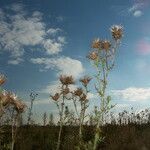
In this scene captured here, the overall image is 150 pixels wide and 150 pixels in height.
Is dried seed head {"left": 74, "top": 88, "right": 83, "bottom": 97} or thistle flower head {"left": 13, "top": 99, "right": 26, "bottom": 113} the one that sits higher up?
dried seed head {"left": 74, "top": 88, "right": 83, "bottom": 97}

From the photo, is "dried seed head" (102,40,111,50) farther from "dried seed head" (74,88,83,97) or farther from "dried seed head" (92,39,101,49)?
"dried seed head" (74,88,83,97)

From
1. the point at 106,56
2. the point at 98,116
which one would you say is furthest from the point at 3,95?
the point at 106,56

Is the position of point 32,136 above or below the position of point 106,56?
below

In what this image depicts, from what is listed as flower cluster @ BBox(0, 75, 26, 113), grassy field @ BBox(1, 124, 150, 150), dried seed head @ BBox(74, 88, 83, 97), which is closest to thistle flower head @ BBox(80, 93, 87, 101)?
dried seed head @ BBox(74, 88, 83, 97)

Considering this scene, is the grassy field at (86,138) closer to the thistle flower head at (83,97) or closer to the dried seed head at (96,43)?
the thistle flower head at (83,97)

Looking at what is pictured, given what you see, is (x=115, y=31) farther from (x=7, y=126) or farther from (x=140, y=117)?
(x=7, y=126)

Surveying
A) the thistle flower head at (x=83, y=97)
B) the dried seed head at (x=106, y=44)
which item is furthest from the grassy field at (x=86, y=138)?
the dried seed head at (x=106, y=44)

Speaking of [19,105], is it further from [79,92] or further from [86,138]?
[86,138]

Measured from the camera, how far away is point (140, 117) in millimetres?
15812

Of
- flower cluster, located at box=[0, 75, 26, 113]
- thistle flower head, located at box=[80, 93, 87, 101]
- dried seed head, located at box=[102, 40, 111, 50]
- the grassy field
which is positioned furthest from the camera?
thistle flower head, located at box=[80, 93, 87, 101]

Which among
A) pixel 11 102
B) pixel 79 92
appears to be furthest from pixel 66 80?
pixel 11 102

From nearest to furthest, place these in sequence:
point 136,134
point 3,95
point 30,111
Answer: point 3,95 → point 136,134 → point 30,111

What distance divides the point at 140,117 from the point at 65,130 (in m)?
3.23

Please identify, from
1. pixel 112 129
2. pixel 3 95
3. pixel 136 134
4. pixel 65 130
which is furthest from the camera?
pixel 65 130
